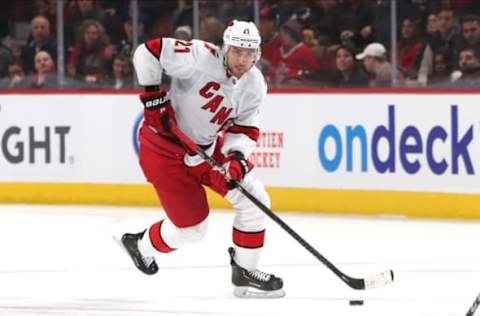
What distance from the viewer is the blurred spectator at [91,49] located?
9.56 metres

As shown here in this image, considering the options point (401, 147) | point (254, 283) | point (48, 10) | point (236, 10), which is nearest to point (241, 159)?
point (254, 283)

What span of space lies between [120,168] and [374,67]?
1821 mm

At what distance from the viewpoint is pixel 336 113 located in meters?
8.65

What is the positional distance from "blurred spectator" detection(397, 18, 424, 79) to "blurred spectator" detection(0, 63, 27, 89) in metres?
2.64

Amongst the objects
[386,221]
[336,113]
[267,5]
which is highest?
[267,5]

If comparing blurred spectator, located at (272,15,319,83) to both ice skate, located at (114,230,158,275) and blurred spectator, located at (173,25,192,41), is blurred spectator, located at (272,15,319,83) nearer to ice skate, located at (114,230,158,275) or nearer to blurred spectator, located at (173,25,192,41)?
blurred spectator, located at (173,25,192,41)

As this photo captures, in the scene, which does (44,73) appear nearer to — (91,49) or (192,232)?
(91,49)

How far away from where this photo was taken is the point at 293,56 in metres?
9.02

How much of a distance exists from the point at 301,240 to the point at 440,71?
124 inches

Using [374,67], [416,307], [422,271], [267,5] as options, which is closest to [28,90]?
[267,5]

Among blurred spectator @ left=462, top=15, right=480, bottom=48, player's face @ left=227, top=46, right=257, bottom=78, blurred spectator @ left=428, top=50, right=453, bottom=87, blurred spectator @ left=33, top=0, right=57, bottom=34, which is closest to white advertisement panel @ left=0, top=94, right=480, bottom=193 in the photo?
blurred spectator @ left=428, top=50, right=453, bottom=87

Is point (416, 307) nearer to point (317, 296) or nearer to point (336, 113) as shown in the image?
point (317, 296)

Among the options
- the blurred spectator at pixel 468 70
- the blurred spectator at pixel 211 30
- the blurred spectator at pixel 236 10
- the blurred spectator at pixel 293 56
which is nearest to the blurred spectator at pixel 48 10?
the blurred spectator at pixel 211 30

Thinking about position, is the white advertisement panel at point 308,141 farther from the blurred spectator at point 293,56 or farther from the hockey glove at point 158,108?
the hockey glove at point 158,108
